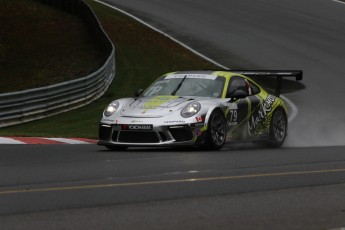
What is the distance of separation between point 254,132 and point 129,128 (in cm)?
254

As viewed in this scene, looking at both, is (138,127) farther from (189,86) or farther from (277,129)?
(277,129)

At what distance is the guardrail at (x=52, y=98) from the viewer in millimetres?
20234

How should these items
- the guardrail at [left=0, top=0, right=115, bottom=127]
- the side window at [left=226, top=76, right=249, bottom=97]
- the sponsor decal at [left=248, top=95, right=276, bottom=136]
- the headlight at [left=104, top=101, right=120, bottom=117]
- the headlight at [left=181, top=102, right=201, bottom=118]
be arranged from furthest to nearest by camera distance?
the guardrail at [left=0, top=0, right=115, bottom=127]
the sponsor decal at [left=248, top=95, right=276, bottom=136]
the side window at [left=226, top=76, right=249, bottom=97]
the headlight at [left=104, top=101, right=120, bottom=117]
the headlight at [left=181, top=102, right=201, bottom=118]

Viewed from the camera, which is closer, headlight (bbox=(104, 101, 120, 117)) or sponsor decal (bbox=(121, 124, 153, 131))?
sponsor decal (bbox=(121, 124, 153, 131))

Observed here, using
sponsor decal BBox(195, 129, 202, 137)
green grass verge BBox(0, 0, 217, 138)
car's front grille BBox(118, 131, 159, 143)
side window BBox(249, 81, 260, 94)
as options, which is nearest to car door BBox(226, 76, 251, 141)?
side window BBox(249, 81, 260, 94)

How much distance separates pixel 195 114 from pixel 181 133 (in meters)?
0.35

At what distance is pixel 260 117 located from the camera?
14.6m

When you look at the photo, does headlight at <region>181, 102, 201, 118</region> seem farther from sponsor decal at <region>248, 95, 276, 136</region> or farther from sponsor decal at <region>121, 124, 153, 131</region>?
sponsor decal at <region>248, 95, 276, 136</region>

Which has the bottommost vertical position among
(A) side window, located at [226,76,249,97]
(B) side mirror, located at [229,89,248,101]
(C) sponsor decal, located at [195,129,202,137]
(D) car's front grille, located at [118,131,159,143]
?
(D) car's front grille, located at [118,131,159,143]

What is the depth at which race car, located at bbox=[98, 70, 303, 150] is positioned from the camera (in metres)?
12.8

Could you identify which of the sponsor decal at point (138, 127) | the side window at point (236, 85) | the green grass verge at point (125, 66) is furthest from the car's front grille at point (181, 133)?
the green grass verge at point (125, 66)

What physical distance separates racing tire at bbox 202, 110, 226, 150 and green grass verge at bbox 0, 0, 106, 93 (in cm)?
1323

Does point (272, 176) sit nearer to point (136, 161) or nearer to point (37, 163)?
point (136, 161)

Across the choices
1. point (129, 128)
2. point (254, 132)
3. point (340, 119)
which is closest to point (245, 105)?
point (254, 132)
